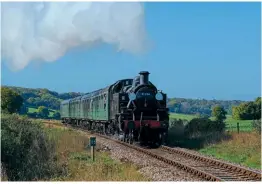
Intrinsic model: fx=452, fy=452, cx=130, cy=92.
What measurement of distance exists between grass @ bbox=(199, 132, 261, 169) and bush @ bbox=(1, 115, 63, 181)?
7556 mm

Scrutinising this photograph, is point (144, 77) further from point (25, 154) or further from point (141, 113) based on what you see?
point (25, 154)

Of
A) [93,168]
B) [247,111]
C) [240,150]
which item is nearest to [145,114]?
[240,150]

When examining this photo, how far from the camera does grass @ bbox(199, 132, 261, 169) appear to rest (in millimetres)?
18391

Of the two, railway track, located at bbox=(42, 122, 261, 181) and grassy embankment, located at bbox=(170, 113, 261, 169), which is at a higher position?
grassy embankment, located at bbox=(170, 113, 261, 169)

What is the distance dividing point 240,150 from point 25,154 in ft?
32.1

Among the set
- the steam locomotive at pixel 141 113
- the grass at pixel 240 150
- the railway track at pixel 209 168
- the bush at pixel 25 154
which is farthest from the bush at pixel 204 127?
the bush at pixel 25 154

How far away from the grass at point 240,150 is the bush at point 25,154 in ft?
24.8

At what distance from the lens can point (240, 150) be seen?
2081 cm

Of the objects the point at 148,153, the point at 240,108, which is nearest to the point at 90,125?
the point at 148,153

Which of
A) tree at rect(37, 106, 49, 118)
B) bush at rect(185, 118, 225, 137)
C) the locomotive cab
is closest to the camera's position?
the locomotive cab

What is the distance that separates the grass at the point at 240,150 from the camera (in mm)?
18391

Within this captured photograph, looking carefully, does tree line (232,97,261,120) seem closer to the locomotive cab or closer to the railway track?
the locomotive cab

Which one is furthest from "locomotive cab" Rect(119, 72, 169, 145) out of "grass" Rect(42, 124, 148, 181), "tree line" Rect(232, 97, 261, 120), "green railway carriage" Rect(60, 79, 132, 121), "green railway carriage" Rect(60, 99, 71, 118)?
"tree line" Rect(232, 97, 261, 120)

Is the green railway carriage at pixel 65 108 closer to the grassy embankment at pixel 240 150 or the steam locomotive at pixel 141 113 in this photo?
the steam locomotive at pixel 141 113
